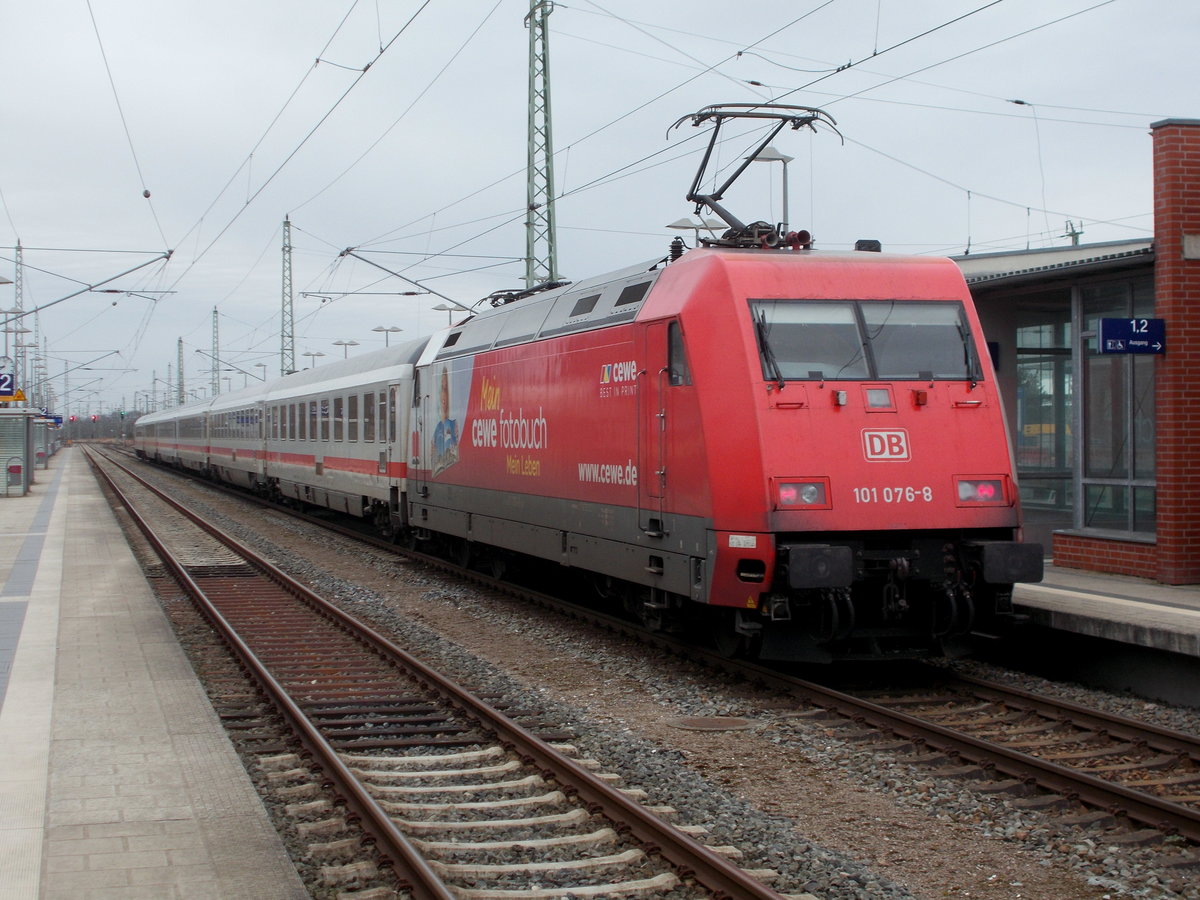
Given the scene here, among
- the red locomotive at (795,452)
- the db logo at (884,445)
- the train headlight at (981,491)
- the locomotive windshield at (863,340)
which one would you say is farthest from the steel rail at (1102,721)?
the locomotive windshield at (863,340)

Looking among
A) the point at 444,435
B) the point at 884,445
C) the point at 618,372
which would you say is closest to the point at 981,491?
the point at 884,445

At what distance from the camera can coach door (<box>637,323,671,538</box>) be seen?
945 centimetres

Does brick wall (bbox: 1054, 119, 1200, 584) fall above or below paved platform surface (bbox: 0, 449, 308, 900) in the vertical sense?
above

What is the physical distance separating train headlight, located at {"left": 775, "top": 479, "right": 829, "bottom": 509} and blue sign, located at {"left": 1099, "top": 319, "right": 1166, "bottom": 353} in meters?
4.54

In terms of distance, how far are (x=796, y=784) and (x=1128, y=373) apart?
296 inches

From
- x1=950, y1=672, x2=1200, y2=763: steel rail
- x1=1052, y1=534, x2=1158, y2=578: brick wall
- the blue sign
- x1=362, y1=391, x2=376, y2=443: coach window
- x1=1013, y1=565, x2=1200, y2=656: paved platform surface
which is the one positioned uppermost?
the blue sign

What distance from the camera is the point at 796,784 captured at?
6758mm

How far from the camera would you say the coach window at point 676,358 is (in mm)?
9047

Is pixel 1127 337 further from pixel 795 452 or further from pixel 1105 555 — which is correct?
pixel 795 452

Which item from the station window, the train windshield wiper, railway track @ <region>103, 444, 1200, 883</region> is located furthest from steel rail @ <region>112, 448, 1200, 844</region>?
the station window

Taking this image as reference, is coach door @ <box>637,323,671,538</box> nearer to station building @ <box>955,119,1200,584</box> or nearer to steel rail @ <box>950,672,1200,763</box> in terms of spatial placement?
steel rail @ <box>950,672,1200,763</box>

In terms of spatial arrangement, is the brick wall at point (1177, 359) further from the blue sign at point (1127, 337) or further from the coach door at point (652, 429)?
the coach door at point (652, 429)

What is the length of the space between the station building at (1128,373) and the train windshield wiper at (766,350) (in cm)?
449

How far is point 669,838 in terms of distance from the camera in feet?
17.8
